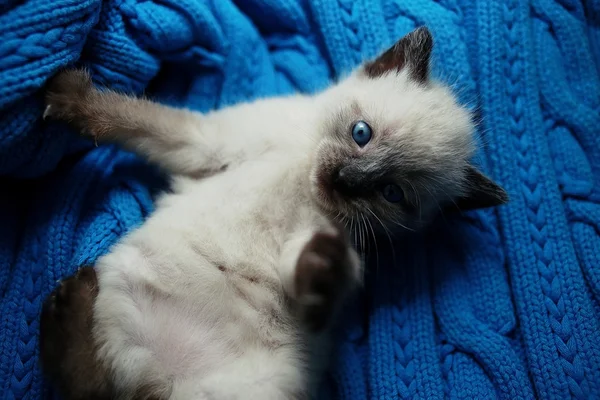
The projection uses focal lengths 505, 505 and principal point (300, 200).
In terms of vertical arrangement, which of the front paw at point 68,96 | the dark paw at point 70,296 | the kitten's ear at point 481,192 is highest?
the front paw at point 68,96

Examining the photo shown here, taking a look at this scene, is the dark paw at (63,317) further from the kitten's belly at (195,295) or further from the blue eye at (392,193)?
the blue eye at (392,193)

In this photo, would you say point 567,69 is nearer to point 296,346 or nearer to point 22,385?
point 296,346

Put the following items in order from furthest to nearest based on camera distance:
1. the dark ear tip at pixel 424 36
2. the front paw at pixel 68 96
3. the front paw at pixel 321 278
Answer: the dark ear tip at pixel 424 36 → the front paw at pixel 68 96 → the front paw at pixel 321 278

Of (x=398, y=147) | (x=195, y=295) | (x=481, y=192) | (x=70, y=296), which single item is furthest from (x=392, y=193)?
(x=70, y=296)

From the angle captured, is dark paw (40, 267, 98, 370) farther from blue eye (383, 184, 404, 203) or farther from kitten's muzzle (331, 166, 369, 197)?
blue eye (383, 184, 404, 203)

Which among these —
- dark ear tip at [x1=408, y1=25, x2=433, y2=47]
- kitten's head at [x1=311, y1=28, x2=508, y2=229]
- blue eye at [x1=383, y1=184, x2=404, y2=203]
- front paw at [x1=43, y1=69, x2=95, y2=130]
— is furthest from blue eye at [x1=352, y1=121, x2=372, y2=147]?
front paw at [x1=43, y1=69, x2=95, y2=130]

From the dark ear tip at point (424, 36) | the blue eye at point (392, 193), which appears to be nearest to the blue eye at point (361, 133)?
the blue eye at point (392, 193)

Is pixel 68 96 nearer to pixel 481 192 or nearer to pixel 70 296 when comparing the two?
pixel 70 296
